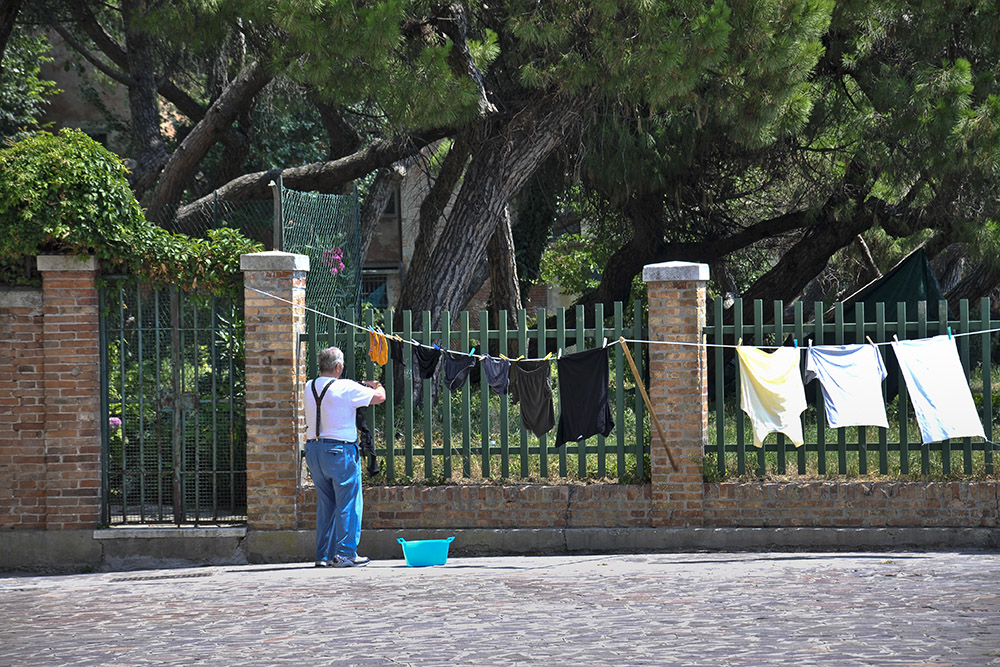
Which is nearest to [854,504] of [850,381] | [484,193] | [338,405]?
[850,381]

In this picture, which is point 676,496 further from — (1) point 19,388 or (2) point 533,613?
(1) point 19,388

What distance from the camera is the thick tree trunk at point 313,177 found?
15461 millimetres

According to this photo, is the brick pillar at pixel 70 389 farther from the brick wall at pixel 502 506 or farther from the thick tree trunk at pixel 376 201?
the thick tree trunk at pixel 376 201

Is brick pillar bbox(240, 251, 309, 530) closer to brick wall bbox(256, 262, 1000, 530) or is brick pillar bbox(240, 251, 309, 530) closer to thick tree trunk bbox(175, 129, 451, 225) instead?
brick wall bbox(256, 262, 1000, 530)

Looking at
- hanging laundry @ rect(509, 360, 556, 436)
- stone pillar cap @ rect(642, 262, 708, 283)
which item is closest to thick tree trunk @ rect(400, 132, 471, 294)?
hanging laundry @ rect(509, 360, 556, 436)

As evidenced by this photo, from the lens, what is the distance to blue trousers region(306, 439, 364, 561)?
8.68 metres

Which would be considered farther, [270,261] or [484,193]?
[484,193]

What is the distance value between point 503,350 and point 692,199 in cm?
763

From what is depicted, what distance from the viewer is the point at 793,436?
878 centimetres

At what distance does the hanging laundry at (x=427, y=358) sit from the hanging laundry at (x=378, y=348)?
0.83ft

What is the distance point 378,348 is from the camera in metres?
9.15

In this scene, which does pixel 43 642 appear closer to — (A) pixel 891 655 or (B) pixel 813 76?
(A) pixel 891 655

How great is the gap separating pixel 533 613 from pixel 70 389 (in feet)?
14.7

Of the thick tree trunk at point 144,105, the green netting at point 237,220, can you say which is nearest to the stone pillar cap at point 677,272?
the green netting at point 237,220
